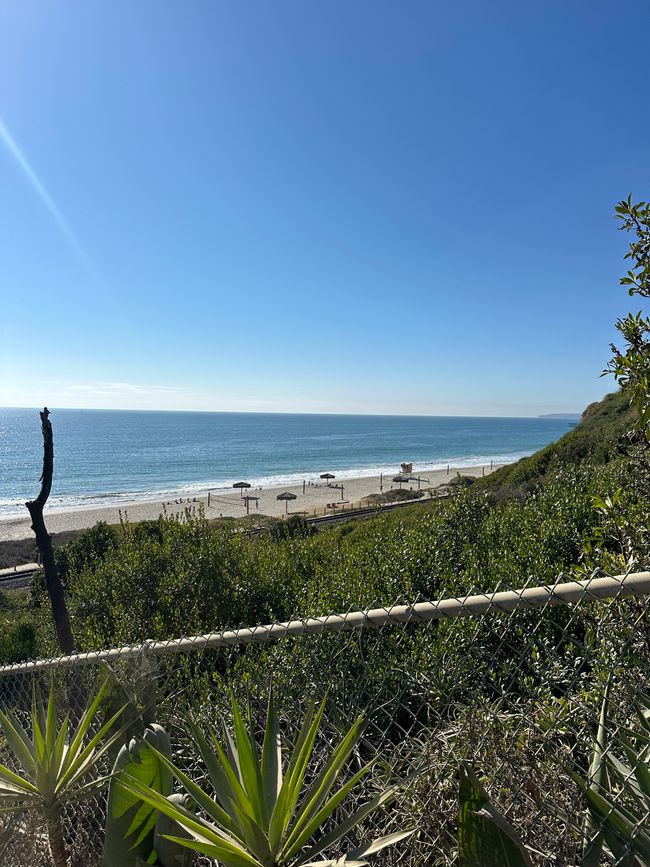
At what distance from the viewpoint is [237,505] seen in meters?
46.4

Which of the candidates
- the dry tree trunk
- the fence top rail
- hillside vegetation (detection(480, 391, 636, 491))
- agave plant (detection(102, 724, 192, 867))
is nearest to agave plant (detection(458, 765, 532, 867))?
the fence top rail

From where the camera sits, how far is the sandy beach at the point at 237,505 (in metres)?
39.3

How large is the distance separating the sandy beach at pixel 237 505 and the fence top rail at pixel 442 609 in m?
31.8

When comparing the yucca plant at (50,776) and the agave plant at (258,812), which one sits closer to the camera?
the agave plant at (258,812)

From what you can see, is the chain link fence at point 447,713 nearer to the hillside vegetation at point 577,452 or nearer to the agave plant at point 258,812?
the agave plant at point 258,812

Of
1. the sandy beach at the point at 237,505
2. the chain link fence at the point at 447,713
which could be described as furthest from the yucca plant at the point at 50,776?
the sandy beach at the point at 237,505

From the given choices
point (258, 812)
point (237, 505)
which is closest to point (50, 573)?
point (258, 812)

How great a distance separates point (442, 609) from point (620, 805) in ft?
2.41

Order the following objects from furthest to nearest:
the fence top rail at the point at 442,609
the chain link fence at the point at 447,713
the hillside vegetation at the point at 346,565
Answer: the hillside vegetation at the point at 346,565
the chain link fence at the point at 447,713
the fence top rail at the point at 442,609

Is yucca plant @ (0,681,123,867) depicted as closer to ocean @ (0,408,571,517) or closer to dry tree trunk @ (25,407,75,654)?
dry tree trunk @ (25,407,75,654)

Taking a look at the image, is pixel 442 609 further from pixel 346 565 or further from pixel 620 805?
pixel 346 565

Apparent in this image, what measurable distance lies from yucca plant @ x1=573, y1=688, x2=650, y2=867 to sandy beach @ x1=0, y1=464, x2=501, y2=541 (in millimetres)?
33012

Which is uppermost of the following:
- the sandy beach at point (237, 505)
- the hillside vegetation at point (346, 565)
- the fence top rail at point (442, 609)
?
the fence top rail at point (442, 609)

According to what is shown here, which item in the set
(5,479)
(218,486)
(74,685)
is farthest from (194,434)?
(74,685)
